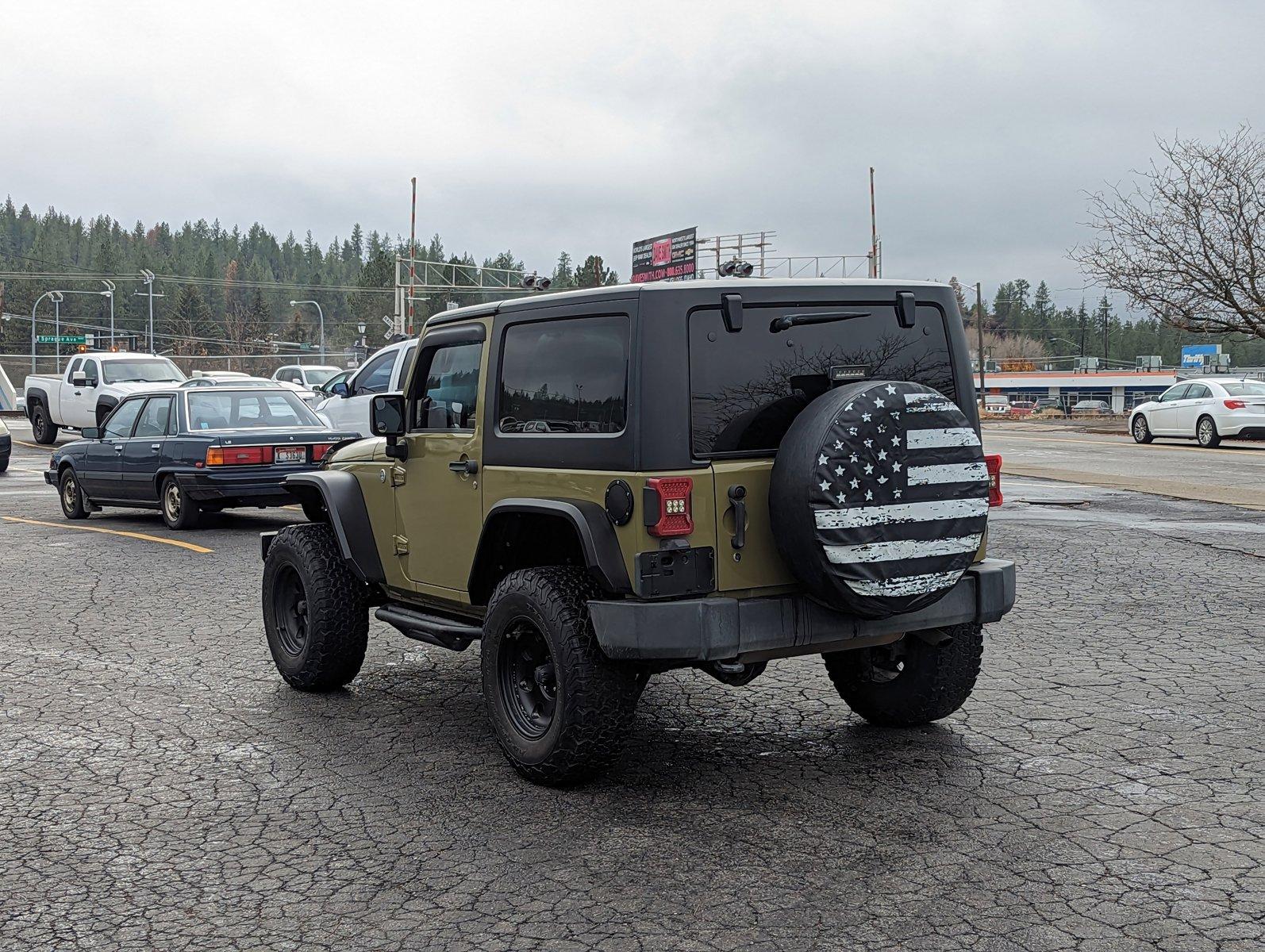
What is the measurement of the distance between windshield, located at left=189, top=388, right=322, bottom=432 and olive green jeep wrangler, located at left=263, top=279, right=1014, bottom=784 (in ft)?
31.1

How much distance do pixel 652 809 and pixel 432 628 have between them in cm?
166

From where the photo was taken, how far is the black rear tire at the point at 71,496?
630 inches

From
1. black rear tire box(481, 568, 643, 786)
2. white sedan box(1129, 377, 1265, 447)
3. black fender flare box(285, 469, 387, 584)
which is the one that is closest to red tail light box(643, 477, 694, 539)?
black rear tire box(481, 568, 643, 786)

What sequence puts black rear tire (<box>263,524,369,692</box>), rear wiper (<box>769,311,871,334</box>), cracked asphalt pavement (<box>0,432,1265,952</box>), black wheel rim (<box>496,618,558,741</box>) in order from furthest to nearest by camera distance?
black rear tire (<box>263,524,369,692</box>)
black wheel rim (<box>496,618,558,741</box>)
rear wiper (<box>769,311,871,334</box>)
cracked asphalt pavement (<box>0,432,1265,952</box>)

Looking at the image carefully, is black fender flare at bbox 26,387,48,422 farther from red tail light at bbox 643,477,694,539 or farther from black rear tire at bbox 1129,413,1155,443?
red tail light at bbox 643,477,694,539

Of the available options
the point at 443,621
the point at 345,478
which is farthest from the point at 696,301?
the point at 345,478

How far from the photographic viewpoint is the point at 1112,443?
105 ft

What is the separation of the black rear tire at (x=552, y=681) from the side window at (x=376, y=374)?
14.7 m

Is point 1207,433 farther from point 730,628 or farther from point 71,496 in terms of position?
point 730,628

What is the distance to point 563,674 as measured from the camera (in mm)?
5180

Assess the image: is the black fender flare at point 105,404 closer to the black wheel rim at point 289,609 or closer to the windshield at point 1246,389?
the black wheel rim at point 289,609

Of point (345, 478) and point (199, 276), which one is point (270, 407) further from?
point (199, 276)

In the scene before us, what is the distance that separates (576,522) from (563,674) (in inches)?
23.1

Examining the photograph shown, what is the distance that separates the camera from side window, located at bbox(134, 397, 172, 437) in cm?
1514
